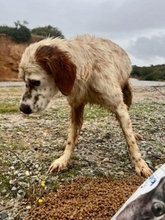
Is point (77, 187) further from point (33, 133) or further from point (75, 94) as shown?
point (33, 133)

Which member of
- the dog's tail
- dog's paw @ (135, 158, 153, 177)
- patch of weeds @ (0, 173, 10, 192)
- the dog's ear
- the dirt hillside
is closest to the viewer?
the dog's ear

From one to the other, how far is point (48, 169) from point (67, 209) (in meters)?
1.53

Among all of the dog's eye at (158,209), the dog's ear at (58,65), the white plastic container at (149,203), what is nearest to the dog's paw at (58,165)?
the dog's ear at (58,65)

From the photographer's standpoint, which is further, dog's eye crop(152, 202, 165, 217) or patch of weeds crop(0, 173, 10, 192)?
patch of weeds crop(0, 173, 10, 192)

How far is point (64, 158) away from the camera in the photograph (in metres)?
5.87

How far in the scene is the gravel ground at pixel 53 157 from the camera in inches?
184

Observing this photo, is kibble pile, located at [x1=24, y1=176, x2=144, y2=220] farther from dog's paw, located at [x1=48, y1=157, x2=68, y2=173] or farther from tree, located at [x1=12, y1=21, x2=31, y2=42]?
tree, located at [x1=12, y1=21, x2=31, y2=42]

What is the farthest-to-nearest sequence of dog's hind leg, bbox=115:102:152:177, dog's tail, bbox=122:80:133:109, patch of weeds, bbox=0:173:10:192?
dog's tail, bbox=122:80:133:109, dog's hind leg, bbox=115:102:152:177, patch of weeds, bbox=0:173:10:192

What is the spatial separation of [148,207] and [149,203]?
0.09 ft

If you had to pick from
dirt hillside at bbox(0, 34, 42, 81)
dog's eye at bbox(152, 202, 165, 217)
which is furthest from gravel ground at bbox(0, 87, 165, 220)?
dirt hillside at bbox(0, 34, 42, 81)

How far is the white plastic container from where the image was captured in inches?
99.3

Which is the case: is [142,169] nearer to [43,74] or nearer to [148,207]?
[43,74]

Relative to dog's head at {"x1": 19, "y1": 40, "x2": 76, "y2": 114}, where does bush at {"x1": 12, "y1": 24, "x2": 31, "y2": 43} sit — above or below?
below

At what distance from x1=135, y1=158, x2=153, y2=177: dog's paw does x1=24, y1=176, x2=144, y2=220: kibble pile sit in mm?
276
